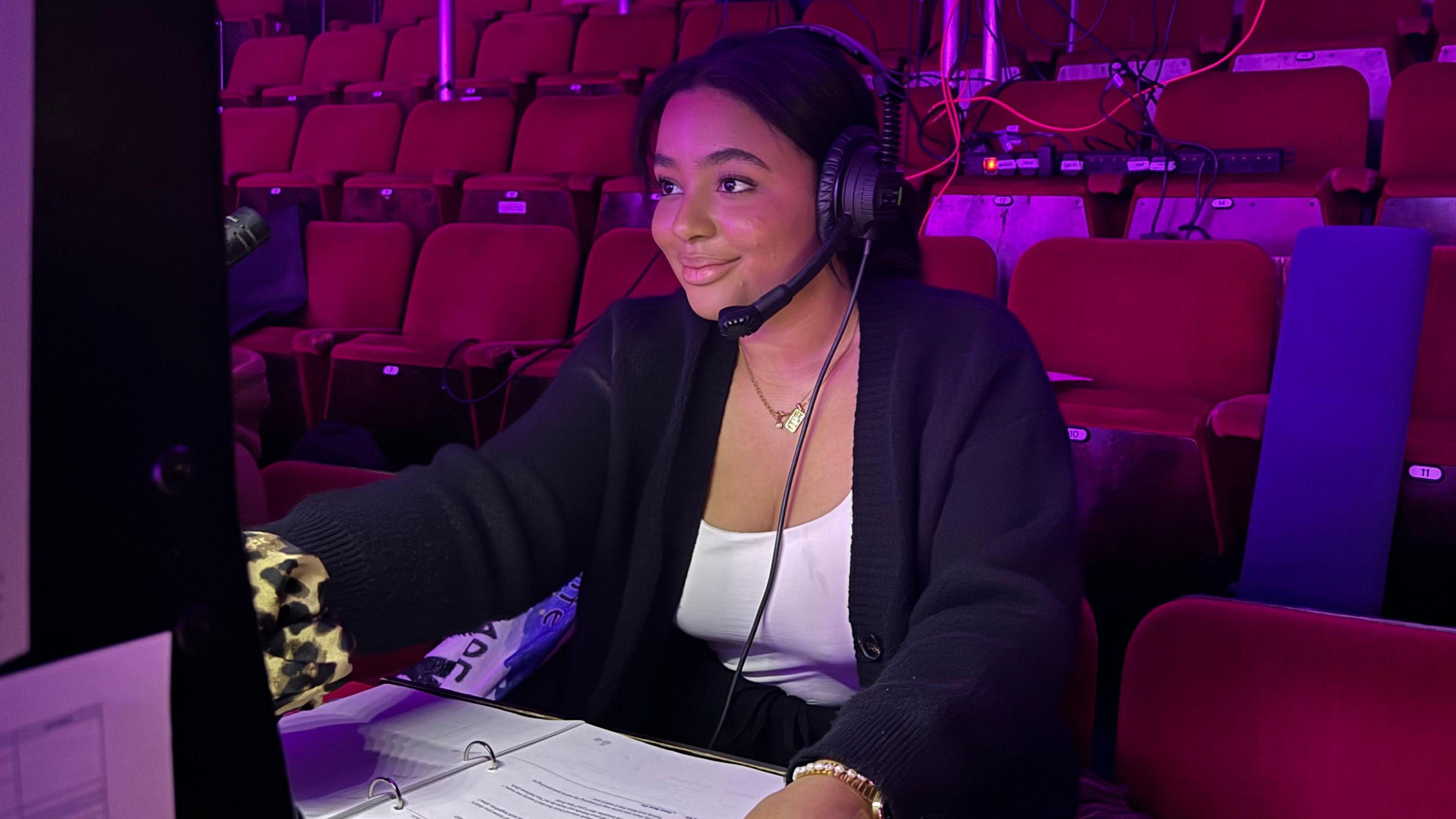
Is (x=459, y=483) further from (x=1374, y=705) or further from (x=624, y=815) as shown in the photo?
(x=1374, y=705)

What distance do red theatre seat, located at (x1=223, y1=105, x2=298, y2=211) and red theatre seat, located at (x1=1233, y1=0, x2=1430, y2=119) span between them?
2.97 metres

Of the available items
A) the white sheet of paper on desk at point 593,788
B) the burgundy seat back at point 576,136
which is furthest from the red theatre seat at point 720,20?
the white sheet of paper on desk at point 593,788

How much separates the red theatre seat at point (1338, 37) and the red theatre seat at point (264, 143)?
297cm

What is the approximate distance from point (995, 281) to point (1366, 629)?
1.28m

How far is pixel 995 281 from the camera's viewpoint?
188cm

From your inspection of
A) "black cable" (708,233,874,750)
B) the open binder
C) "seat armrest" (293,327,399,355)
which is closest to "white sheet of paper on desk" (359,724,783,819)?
the open binder

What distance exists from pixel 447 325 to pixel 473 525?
1789mm

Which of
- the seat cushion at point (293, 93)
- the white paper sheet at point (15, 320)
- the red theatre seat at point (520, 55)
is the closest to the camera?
the white paper sheet at point (15, 320)

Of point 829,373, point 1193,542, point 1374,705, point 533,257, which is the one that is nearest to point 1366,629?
point 1374,705

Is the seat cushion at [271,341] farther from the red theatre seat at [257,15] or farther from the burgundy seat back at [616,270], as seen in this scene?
the red theatre seat at [257,15]

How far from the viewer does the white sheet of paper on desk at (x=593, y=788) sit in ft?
1.69

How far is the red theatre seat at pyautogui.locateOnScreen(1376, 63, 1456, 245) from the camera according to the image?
74.7 inches

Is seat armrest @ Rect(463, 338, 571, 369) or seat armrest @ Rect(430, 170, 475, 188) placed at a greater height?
seat armrest @ Rect(430, 170, 475, 188)

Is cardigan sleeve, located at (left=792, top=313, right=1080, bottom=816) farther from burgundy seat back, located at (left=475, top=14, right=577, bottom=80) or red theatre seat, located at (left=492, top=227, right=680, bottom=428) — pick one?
burgundy seat back, located at (left=475, top=14, right=577, bottom=80)
